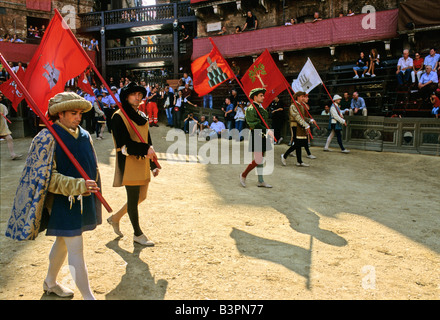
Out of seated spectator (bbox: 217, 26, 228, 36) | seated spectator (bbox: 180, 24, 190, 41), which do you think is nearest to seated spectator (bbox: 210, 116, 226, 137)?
seated spectator (bbox: 217, 26, 228, 36)

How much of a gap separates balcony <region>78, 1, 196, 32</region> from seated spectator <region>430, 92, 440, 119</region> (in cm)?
1469

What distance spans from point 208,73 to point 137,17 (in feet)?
58.3

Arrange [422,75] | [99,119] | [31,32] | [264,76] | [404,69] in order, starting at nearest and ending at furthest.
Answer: [264,76]
[422,75]
[404,69]
[99,119]
[31,32]

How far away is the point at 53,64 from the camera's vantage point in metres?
3.98

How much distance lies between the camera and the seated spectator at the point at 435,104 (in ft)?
35.8

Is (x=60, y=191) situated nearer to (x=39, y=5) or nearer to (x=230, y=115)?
(x=230, y=115)

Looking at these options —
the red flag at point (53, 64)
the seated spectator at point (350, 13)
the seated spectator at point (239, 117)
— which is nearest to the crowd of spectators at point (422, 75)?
the seated spectator at point (350, 13)

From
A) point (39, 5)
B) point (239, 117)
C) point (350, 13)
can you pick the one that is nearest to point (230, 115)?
point (239, 117)

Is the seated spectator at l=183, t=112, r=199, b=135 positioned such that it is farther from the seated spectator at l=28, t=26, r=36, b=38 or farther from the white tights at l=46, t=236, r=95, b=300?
the seated spectator at l=28, t=26, r=36, b=38

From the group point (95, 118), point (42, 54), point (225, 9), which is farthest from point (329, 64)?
point (42, 54)

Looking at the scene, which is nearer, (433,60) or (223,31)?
(433,60)

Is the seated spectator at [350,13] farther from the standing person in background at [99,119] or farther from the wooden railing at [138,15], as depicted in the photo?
the standing person in background at [99,119]

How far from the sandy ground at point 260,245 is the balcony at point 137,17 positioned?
17.1 m

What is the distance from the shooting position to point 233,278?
3.49m
